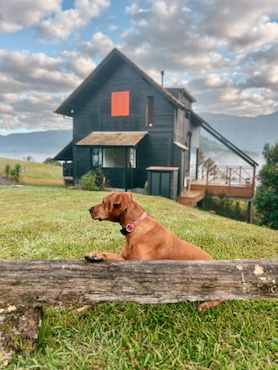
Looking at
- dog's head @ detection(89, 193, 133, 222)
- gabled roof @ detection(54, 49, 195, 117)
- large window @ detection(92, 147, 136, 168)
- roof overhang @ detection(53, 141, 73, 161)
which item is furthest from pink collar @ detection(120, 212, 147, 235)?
roof overhang @ detection(53, 141, 73, 161)

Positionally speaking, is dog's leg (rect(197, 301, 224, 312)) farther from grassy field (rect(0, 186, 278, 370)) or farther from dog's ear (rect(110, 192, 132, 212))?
dog's ear (rect(110, 192, 132, 212))

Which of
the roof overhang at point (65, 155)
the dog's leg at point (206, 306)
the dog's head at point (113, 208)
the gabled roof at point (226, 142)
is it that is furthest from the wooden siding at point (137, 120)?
the dog's leg at point (206, 306)

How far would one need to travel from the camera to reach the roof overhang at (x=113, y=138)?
18.2 meters

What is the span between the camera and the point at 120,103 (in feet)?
66.3

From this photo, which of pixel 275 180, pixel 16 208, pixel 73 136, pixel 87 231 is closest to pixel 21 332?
pixel 87 231

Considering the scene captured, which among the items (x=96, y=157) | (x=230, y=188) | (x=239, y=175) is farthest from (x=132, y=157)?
(x=239, y=175)

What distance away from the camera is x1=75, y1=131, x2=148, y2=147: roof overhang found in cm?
1819

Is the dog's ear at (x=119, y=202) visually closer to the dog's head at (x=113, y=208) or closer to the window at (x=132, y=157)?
the dog's head at (x=113, y=208)

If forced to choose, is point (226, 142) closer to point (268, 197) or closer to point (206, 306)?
point (268, 197)

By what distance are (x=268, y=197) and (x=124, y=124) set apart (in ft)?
35.8

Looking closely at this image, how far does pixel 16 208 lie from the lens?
10.8 m

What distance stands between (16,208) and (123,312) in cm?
908

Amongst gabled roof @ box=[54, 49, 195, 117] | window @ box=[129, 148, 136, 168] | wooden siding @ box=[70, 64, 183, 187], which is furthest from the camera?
window @ box=[129, 148, 136, 168]

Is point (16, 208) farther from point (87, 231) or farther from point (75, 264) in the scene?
point (75, 264)
